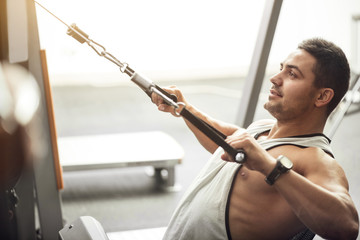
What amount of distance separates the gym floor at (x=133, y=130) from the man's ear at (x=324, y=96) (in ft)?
1.70

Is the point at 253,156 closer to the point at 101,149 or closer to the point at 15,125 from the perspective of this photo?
the point at 15,125

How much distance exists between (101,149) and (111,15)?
8.76ft

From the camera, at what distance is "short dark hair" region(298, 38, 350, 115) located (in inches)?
58.7

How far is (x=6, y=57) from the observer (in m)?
2.05

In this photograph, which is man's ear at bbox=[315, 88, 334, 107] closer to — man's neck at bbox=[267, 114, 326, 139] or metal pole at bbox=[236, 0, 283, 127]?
man's neck at bbox=[267, 114, 326, 139]

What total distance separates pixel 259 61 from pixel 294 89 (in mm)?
1165

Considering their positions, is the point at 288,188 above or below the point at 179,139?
above

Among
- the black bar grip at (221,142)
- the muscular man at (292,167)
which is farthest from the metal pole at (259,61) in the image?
the black bar grip at (221,142)

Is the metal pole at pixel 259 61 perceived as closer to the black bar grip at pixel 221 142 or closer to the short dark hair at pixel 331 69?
the short dark hair at pixel 331 69

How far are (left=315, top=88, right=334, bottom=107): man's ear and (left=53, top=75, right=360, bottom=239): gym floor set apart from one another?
0.52m

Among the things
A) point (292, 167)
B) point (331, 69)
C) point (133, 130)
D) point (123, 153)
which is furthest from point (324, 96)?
point (133, 130)

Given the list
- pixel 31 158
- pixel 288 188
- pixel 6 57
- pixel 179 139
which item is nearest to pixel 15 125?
pixel 6 57

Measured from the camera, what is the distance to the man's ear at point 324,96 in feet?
4.89

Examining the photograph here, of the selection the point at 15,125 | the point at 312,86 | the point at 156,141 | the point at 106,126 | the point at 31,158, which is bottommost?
the point at 106,126
